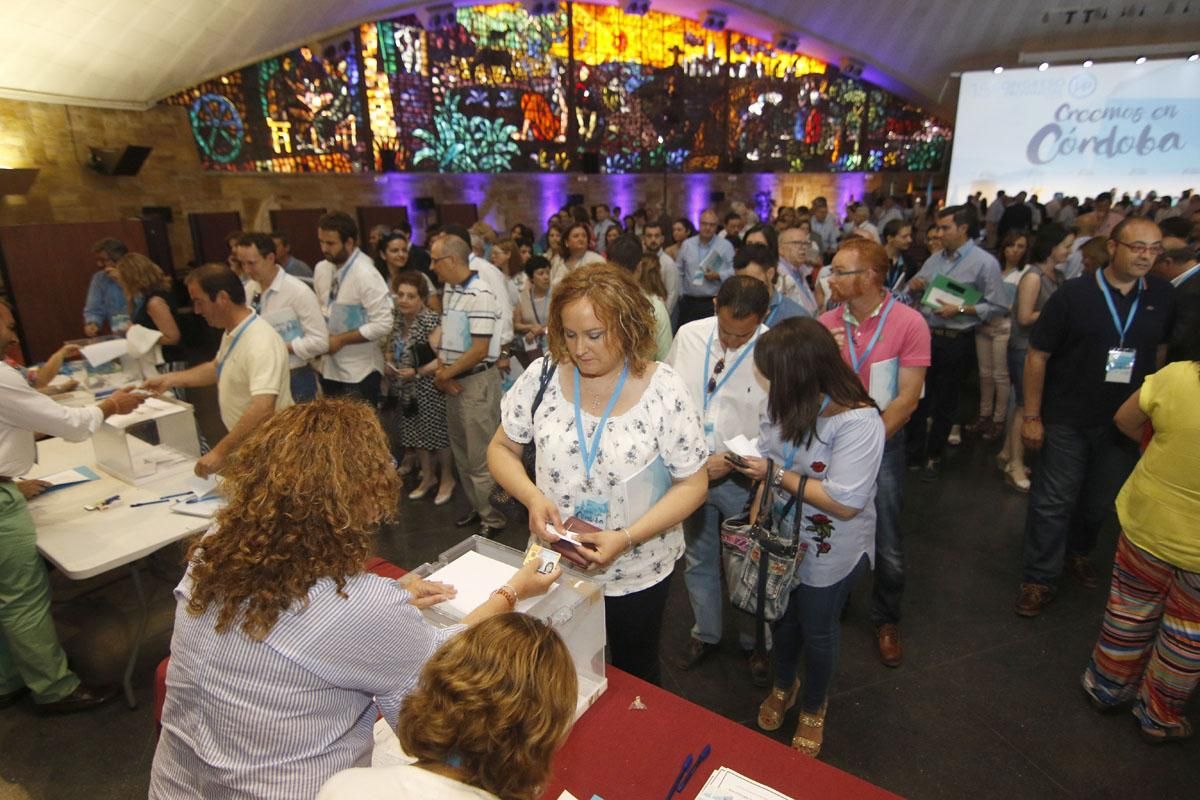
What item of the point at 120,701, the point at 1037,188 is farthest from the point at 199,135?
the point at 1037,188

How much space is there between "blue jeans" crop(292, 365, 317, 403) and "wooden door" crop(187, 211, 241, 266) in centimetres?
563

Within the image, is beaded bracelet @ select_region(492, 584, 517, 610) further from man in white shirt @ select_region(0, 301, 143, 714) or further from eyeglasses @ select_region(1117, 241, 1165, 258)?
eyeglasses @ select_region(1117, 241, 1165, 258)

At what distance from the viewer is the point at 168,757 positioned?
1.30 metres

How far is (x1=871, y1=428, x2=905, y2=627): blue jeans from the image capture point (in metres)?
2.78

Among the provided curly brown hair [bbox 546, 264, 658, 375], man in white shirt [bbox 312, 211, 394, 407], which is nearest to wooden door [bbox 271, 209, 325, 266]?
man in white shirt [bbox 312, 211, 394, 407]

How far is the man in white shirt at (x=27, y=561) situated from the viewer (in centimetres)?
242

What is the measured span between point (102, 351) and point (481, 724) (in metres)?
3.88

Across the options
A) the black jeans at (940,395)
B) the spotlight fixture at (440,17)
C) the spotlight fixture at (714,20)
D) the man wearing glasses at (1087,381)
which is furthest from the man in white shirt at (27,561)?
the spotlight fixture at (714,20)

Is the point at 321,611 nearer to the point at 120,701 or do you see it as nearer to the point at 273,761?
the point at 273,761

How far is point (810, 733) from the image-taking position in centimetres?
226

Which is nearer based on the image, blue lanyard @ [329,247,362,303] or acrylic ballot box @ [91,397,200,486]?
acrylic ballot box @ [91,397,200,486]

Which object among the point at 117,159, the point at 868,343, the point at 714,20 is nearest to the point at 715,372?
the point at 868,343

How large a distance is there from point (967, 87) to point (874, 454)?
1243 centimetres

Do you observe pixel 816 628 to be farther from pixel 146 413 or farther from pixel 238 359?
pixel 146 413
